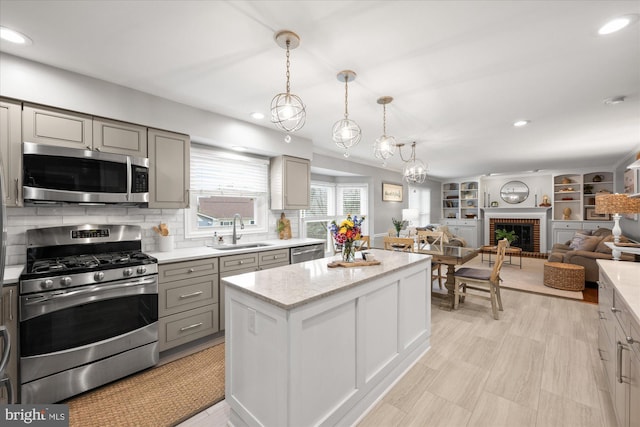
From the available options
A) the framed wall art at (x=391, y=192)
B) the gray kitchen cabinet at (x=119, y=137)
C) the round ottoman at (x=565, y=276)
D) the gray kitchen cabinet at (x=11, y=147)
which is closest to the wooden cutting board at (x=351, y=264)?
the gray kitchen cabinet at (x=119, y=137)

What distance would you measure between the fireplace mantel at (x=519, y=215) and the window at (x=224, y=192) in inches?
312

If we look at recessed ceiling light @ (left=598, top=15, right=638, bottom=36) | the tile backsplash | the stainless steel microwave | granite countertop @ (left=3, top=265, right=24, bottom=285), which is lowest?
granite countertop @ (left=3, top=265, right=24, bottom=285)

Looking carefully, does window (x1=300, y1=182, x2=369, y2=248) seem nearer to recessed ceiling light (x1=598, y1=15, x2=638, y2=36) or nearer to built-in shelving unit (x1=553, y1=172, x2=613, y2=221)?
recessed ceiling light (x1=598, y1=15, x2=638, y2=36)

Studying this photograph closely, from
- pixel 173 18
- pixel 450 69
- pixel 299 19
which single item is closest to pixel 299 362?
pixel 299 19

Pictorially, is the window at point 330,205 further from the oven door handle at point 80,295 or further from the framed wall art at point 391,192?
the oven door handle at point 80,295

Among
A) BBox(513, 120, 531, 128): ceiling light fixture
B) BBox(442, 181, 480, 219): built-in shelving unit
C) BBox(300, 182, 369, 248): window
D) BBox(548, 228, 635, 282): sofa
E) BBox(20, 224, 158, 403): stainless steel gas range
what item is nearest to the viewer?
BBox(20, 224, 158, 403): stainless steel gas range

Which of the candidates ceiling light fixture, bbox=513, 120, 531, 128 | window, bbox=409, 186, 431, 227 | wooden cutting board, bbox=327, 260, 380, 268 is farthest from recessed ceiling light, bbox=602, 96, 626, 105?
window, bbox=409, 186, 431, 227

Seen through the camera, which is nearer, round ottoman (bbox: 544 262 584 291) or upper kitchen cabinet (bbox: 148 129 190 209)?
upper kitchen cabinet (bbox: 148 129 190 209)

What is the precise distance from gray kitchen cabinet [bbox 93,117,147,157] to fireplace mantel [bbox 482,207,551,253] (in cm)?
957

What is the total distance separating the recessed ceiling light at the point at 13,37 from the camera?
6.01 feet

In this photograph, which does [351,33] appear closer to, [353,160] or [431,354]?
[431,354]

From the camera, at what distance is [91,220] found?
265 centimetres

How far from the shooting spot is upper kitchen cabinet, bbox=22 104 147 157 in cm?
223

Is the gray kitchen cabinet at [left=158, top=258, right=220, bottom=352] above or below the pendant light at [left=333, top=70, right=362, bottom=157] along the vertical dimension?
below
